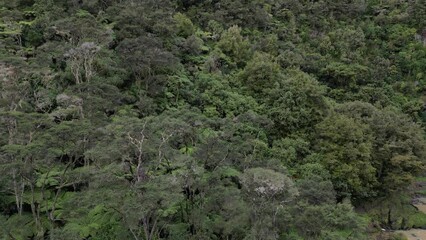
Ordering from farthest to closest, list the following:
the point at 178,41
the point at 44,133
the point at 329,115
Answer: the point at 178,41, the point at 329,115, the point at 44,133

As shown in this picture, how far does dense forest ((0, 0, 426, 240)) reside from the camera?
663 inches

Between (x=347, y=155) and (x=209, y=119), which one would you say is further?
(x=347, y=155)

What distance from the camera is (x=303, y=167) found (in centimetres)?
2652

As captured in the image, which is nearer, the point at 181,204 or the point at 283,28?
the point at 181,204

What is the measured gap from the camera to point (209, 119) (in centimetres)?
2212

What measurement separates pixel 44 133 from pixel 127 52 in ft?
36.0

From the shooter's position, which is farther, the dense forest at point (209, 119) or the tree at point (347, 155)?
the tree at point (347, 155)

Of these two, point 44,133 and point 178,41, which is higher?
point 44,133

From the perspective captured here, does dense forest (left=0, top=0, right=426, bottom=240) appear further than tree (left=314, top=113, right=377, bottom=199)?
No

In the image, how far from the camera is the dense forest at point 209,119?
16.8 meters

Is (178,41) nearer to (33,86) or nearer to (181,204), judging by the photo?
(33,86)

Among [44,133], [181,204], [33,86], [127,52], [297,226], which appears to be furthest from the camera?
[127,52]

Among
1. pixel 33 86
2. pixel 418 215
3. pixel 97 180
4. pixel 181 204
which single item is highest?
pixel 97 180

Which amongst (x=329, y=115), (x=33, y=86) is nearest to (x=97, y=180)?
(x=33, y=86)
